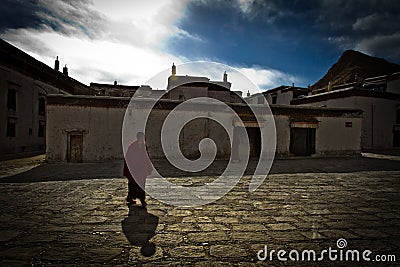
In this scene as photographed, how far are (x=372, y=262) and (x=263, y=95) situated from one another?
39.4 metres

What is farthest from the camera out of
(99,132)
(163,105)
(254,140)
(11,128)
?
(11,128)

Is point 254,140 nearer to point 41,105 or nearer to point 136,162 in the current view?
point 136,162

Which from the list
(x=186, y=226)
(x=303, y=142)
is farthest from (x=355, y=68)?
(x=186, y=226)

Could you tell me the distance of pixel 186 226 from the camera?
4.25 meters

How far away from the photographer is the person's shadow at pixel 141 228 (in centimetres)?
343

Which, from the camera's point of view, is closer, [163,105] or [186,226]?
[186,226]

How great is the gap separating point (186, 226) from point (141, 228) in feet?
2.43

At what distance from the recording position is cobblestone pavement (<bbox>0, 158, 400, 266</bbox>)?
3.16 m

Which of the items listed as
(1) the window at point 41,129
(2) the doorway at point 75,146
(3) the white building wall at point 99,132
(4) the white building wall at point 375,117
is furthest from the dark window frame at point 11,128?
(4) the white building wall at point 375,117

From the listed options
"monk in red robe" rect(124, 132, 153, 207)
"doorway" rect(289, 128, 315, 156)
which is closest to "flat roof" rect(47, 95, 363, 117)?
"doorway" rect(289, 128, 315, 156)

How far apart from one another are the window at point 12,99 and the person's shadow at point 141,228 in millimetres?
19764

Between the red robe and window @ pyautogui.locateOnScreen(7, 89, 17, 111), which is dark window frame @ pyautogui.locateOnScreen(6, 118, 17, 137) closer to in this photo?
window @ pyautogui.locateOnScreen(7, 89, 17, 111)

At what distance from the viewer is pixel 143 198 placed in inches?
225

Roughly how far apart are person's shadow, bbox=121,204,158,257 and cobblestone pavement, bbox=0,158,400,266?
1 centimetres
